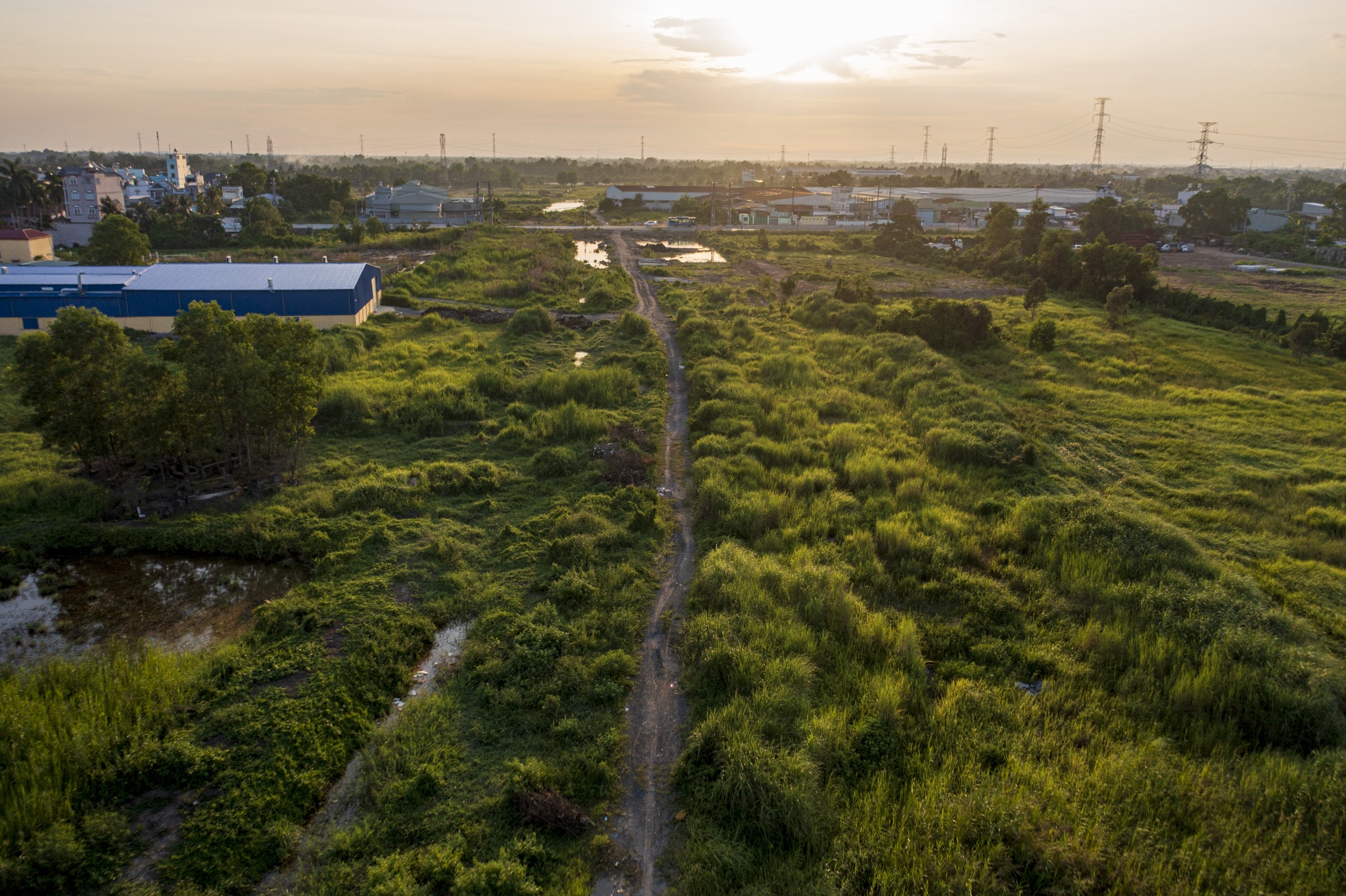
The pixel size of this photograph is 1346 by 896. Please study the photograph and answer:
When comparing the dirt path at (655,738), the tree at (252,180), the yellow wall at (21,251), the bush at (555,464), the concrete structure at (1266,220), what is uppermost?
the tree at (252,180)

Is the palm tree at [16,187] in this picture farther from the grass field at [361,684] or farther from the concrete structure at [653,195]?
the concrete structure at [653,195]

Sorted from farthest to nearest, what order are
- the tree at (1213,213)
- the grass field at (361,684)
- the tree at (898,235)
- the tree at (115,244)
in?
the tree at (1213,213) < the tree at (898,235) < the tree at (115,244) < the grass field at (361,684)

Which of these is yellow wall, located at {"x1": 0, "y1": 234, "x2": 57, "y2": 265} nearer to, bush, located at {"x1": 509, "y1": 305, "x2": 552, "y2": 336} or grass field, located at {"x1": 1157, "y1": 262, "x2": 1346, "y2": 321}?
bush, located at {"x1": 509, "y1": 305, "x2": 552, "y2": 336}

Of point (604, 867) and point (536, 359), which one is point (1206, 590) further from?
point (536, 359)

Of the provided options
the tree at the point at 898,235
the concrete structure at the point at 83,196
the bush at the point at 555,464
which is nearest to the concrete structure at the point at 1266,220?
the tree at the point at 898,235

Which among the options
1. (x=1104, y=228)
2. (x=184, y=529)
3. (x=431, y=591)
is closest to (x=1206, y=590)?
(x=431, y=591)

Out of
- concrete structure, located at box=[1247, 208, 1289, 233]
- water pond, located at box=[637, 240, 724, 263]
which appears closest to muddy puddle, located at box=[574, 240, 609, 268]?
water pond, located at box=[637, 240, 724, 263]
